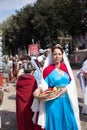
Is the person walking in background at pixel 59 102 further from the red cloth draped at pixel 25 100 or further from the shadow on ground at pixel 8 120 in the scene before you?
the shadow on ground at pixel 8 120

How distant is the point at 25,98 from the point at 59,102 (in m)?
1.27

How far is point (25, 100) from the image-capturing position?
7152mm

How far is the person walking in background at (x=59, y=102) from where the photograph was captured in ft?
19.7

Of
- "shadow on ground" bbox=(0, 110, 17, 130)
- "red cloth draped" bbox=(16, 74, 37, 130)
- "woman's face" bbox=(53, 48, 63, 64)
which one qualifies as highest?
"woman's face" bbox=(53, 48, 63, 64)

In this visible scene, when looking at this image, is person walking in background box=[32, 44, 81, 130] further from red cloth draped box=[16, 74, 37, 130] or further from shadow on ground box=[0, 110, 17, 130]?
shadow on ground box=[0, 110, 17, 130]

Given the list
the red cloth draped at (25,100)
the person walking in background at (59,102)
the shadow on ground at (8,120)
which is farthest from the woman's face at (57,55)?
the shadow on ground at (8,120)

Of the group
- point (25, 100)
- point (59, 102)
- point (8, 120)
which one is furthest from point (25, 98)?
point (8, 120)

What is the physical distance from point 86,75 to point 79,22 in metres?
37.0

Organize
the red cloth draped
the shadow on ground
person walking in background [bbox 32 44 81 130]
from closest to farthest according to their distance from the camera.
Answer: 1. person walking in background [bbox 32 44 81 130]
2. the red cloth draped
3. the shadow on ground

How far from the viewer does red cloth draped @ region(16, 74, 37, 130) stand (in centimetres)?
710

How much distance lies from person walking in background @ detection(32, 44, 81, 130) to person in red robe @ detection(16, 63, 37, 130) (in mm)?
1000

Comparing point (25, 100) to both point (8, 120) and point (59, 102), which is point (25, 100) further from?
point (8, 120)

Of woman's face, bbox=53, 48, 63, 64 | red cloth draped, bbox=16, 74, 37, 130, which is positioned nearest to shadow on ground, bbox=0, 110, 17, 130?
red cloth draped, bbox=16, 74, 37, 130

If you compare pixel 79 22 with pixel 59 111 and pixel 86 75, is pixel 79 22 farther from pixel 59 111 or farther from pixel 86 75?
pixel 59 111
